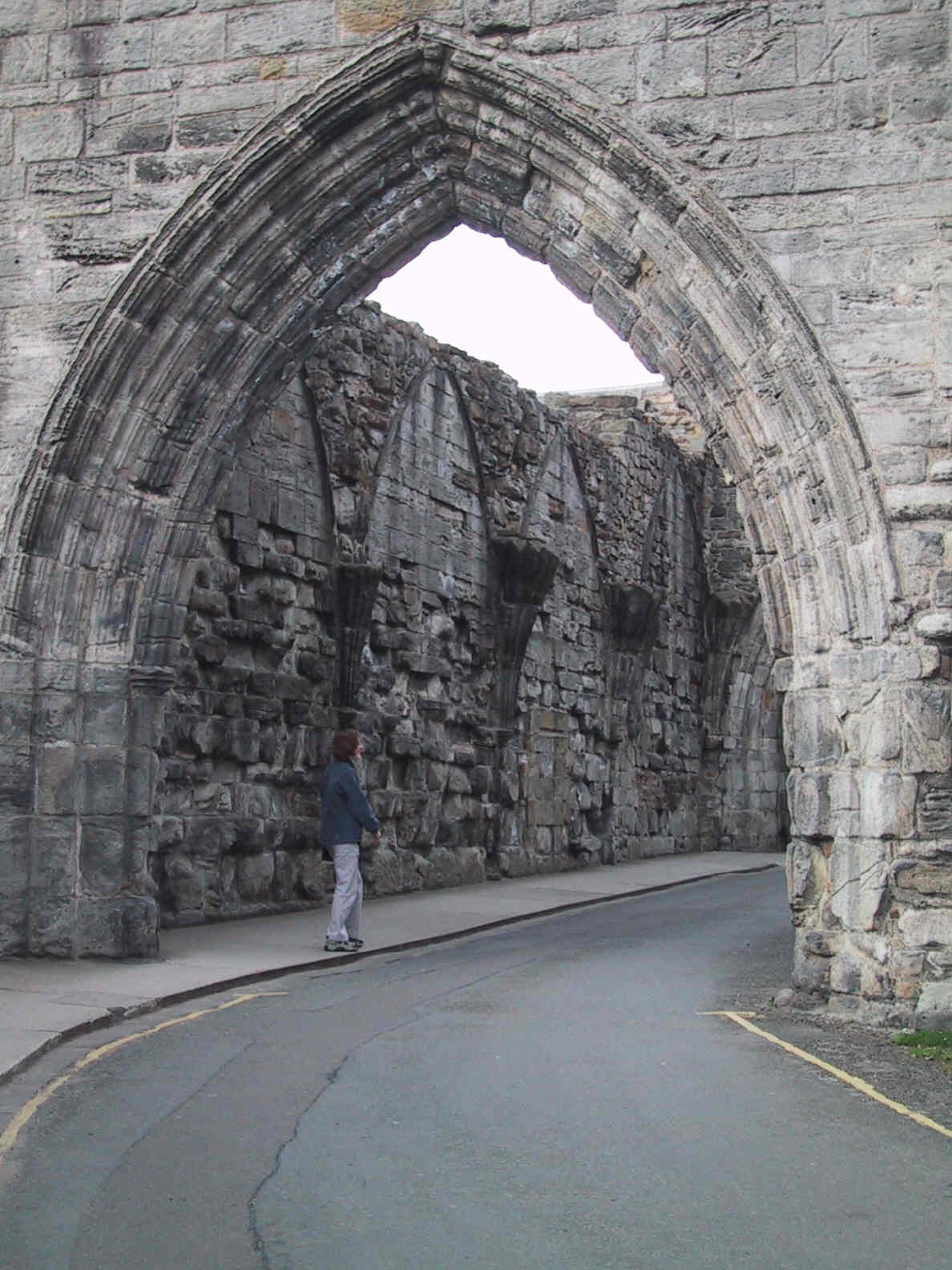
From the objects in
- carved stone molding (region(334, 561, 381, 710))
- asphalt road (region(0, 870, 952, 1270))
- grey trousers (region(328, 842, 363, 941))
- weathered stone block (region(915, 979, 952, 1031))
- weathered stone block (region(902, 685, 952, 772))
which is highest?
carved stone molding (region(334, 561, 381, 710))

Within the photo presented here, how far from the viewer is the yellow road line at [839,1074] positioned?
507 centimetres

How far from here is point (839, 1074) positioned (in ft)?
19.4

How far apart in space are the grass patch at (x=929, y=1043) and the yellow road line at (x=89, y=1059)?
278 centimetres

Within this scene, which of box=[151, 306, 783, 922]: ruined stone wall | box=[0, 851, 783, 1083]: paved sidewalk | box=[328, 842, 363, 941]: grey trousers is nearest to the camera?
box=[0, 851, 783, 1083]: paved sidewalk

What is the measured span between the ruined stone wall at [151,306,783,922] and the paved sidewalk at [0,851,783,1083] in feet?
1.69

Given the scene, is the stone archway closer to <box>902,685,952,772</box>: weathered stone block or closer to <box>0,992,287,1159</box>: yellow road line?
<box>902,685,952,772</box>: weathered stone block

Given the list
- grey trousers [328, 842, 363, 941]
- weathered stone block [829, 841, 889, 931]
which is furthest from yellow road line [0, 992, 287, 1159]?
weathered stone block [829, 841, 889, 931]

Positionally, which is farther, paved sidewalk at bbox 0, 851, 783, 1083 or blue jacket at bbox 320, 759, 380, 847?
blue jacket at bbox 320, 759, 380, 847

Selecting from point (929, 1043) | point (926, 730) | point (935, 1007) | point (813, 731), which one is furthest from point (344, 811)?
point (929, 1043)

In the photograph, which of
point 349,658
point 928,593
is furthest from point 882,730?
point 349,658

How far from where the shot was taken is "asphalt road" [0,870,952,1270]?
3670mm

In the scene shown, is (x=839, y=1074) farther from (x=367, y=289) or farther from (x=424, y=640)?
(x=424, y=640)

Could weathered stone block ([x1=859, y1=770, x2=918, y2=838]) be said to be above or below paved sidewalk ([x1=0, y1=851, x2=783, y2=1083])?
above

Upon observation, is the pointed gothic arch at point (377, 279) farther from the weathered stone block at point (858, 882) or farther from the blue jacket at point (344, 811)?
the blue jacket at point (344, 811)
